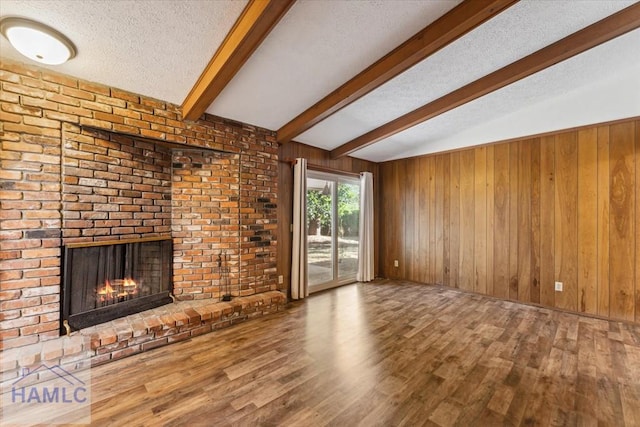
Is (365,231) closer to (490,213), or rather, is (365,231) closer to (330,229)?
→ (330,229)

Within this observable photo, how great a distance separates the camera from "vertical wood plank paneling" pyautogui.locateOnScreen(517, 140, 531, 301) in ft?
12.5

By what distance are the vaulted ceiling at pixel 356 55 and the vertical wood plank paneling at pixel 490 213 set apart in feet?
2.32

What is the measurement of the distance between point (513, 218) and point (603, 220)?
920 millimetres

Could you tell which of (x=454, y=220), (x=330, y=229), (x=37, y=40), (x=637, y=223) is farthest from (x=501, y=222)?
(x=37, y=40)

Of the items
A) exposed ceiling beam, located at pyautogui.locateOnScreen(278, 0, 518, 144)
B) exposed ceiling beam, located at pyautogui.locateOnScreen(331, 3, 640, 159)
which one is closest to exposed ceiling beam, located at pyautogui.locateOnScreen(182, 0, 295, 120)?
exposed ceiling beam, located at pyautogui.locateOnScreen(278, 0, 518, 144)

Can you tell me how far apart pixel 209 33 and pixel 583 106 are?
14.5ft

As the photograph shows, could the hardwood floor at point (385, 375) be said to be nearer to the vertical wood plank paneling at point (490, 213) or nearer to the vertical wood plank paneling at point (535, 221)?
the vertical wood plank paneling at point (535, 221)

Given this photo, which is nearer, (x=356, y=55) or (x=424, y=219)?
(x=356, y=55)

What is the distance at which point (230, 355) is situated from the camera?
240cm

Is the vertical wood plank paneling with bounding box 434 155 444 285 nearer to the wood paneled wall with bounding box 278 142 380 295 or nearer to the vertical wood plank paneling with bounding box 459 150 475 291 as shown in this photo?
the vertical wood plank paneling with bounding box 459 150 475 291

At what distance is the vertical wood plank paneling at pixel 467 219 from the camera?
4352 mm

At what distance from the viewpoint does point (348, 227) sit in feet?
16.7

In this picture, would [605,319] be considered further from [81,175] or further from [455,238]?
[81,175]

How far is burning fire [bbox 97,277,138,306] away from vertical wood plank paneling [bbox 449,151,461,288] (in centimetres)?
464
